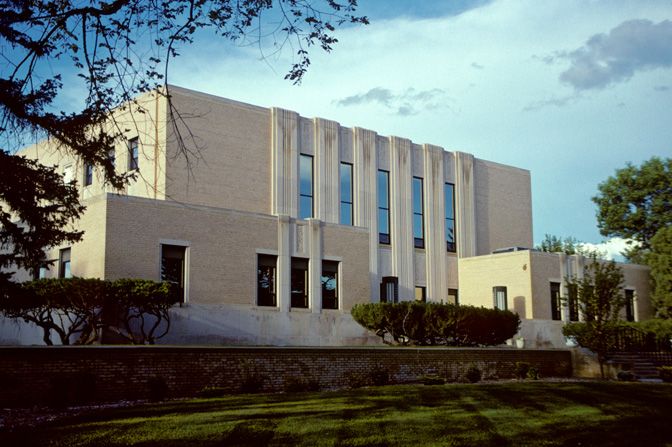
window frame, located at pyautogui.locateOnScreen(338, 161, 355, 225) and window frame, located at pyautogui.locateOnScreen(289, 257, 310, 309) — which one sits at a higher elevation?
window frame, located at pyautogui.locateOnScreen(338, 161, 355, 225)

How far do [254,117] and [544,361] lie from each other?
57.8 feet

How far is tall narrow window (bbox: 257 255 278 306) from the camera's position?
31.8 metres

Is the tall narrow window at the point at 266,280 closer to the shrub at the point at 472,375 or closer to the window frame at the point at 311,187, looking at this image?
the window frame at the point at 311,187

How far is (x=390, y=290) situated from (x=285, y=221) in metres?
8.45

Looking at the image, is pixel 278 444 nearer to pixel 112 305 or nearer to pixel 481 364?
pixel 112 305

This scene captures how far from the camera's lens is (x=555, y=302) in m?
42.8

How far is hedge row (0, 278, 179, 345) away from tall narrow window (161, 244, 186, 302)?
5.26 ft

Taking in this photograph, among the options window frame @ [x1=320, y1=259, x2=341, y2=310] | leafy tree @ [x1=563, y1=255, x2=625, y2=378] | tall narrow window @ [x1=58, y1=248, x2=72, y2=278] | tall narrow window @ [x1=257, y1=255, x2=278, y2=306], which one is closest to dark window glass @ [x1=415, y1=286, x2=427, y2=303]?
window frame @ [x1=320, y1=259, x2=341, y2=310]

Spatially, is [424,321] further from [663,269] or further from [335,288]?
[663,269]

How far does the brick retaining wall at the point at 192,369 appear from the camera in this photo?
16453mm

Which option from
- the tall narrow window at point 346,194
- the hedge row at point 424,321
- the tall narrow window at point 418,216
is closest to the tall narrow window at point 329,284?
the hedge row at point 424,321

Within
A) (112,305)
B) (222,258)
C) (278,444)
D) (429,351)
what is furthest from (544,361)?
(278,444)

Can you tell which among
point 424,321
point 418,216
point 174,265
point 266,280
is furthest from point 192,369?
point 418,216

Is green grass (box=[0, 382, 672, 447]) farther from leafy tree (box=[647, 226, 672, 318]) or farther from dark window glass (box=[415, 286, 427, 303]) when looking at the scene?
leafy tree (box=[647, 226, 672, 318])
